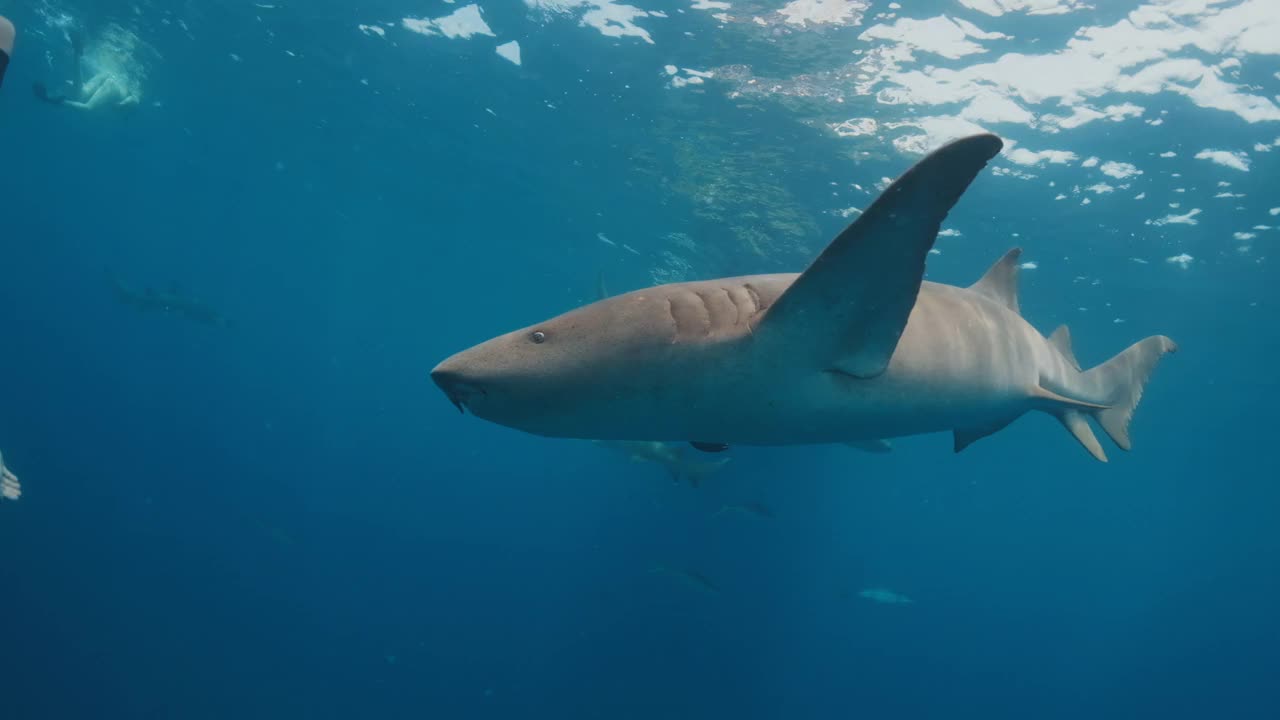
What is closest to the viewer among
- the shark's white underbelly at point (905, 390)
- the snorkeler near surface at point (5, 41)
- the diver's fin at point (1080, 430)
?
the shark's white underbelly at point (905, 390)

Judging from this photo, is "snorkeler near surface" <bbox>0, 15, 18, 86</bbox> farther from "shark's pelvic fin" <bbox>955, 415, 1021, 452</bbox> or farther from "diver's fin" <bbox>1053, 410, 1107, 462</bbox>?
"diver's fin" <bbox>1053, 410, 1107, 462</bbox>

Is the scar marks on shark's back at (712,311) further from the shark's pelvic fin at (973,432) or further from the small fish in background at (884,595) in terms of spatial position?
the small fish in background at (884,595)

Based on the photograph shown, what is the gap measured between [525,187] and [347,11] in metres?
9.75

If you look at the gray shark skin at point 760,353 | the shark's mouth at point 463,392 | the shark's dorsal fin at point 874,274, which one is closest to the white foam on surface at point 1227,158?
the gray shark skin at point 760,353

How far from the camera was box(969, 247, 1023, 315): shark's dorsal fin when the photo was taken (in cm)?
524

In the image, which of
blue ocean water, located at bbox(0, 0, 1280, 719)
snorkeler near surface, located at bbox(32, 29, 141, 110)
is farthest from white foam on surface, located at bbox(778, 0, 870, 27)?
snorkeler near surface, located at bbox(32, 29, 141, 110)

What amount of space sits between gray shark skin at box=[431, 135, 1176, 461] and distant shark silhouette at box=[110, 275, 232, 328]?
87.3ft

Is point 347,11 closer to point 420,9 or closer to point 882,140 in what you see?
point 420,9

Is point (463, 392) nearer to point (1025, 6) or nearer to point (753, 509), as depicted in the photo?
point (1025, 6)

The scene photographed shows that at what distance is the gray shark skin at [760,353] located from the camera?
85.4 inches

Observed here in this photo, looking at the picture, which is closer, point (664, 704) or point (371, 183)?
point (664, 704)

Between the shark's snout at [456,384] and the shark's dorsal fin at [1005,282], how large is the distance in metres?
4.47

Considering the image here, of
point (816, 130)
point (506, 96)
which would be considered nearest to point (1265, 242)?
point (816, 130)

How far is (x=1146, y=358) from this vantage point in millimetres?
6504
